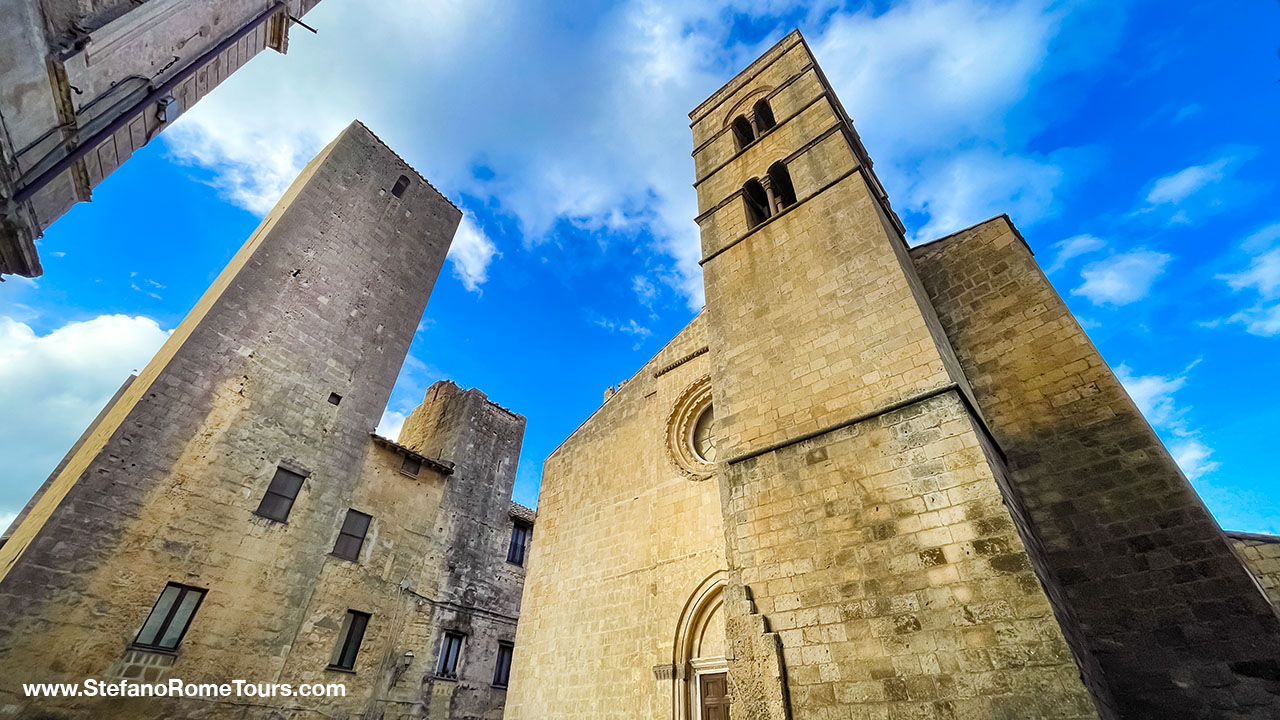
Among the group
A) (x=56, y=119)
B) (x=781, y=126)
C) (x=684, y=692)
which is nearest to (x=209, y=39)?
(x=56, y=119)

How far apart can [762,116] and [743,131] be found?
514mm

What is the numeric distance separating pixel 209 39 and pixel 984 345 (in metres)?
9.89

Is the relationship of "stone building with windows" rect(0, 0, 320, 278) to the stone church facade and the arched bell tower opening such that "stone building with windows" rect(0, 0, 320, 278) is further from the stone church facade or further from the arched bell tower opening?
the arched bell tower opening

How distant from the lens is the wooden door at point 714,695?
6.89 meters

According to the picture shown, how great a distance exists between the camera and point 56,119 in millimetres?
3832

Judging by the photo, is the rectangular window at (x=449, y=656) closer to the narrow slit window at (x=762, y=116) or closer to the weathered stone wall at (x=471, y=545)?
the weathered stone wall at (x=471, y=545)

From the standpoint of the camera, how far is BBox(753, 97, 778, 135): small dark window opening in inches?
456

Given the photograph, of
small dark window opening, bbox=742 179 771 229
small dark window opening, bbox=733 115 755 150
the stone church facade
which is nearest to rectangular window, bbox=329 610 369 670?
the stone church facade

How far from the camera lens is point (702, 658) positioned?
23.9 feet

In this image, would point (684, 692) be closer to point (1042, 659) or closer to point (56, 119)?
point (1042, 659)

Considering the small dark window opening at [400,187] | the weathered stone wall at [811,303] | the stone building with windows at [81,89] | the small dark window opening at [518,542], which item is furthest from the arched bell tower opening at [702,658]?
the small dark window opening at [400,187]

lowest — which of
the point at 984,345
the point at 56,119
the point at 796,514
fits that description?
the point at 796,514

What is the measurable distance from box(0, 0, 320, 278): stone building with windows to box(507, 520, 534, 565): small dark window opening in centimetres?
1157

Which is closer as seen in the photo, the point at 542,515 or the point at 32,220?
the point at 32,220
